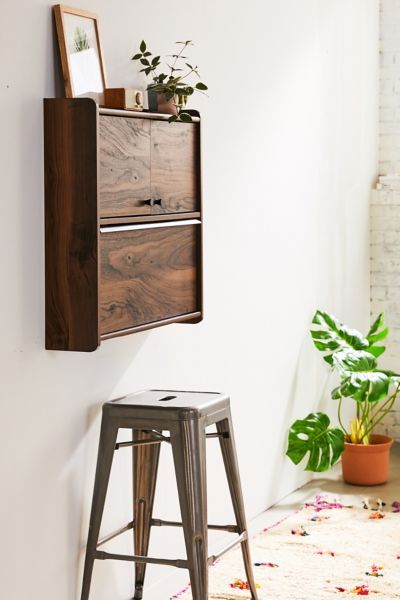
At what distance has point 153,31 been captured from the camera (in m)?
3.40

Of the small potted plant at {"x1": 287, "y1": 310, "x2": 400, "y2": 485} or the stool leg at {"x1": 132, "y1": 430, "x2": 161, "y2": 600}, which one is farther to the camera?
the small potted plant at {"x1": 287, "y1": 310, "x2": 400, "y2": 485}

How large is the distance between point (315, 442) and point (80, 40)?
2467 millimetres

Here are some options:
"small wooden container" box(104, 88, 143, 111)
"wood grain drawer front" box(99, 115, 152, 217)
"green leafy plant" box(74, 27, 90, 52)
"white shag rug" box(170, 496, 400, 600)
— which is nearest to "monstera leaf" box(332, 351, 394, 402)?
"white shag rug" box(170, 496, 400, 600)

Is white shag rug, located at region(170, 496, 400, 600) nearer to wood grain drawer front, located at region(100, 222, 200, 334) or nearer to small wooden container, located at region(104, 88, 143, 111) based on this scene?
wood grain drawer front, located at region(100, 222, 200, 334)

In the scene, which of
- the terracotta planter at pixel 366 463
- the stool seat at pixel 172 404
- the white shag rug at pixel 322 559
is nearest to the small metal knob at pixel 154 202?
the stool seat at pixel 172 404

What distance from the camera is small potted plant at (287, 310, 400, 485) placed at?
472cm

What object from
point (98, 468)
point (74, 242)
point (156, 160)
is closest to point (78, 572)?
point (98, 468)

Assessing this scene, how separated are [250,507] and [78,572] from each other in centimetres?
141

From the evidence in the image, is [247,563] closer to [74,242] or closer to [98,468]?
[98,468]

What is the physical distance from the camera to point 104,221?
279 cm

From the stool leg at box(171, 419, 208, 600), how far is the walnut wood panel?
41 cm

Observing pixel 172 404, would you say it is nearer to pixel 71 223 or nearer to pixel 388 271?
pixel 71 223

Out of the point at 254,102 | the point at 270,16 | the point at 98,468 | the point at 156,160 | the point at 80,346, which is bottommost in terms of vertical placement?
the point at 98,468

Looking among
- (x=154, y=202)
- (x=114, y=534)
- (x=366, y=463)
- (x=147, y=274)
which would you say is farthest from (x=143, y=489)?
(x=366, y=463)
